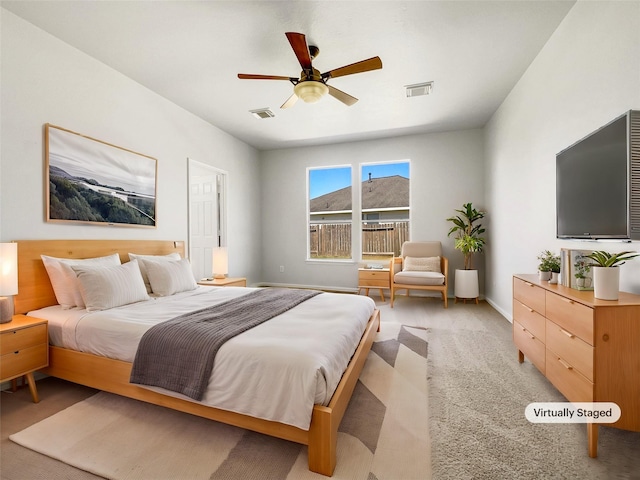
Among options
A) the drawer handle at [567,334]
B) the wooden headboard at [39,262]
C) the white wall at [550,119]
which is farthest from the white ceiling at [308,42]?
the drawer handle at [567,334]

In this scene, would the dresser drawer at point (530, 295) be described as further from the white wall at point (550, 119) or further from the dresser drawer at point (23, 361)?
the dresser drawer at point (23, 361)

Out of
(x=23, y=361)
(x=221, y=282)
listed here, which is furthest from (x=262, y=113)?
(x=23, y=361)

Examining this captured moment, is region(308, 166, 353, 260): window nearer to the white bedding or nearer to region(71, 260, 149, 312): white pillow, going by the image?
the white bedding

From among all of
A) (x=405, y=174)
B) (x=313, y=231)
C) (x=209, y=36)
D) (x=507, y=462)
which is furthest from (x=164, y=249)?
(x=405, y=174)

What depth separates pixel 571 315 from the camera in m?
1.64

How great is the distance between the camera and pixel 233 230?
17.5 feet

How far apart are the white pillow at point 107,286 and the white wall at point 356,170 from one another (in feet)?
11.9

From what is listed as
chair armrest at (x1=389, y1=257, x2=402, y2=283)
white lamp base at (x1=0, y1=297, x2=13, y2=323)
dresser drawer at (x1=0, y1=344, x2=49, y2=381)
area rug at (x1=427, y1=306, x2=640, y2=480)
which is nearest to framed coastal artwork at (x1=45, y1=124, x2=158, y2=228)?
white lamp base at (x1=0, y1=297, x2=13, y2=323)

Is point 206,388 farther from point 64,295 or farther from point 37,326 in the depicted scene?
point 64,295

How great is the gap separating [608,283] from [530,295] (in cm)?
73

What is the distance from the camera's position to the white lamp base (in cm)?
202

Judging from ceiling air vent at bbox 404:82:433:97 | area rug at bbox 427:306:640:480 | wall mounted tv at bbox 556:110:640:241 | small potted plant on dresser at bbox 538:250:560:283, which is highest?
ceiling air vent at bbox 404:82:433:97

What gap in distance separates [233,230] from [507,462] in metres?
4.77

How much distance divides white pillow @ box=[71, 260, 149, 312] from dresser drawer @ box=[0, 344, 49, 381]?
375mm
